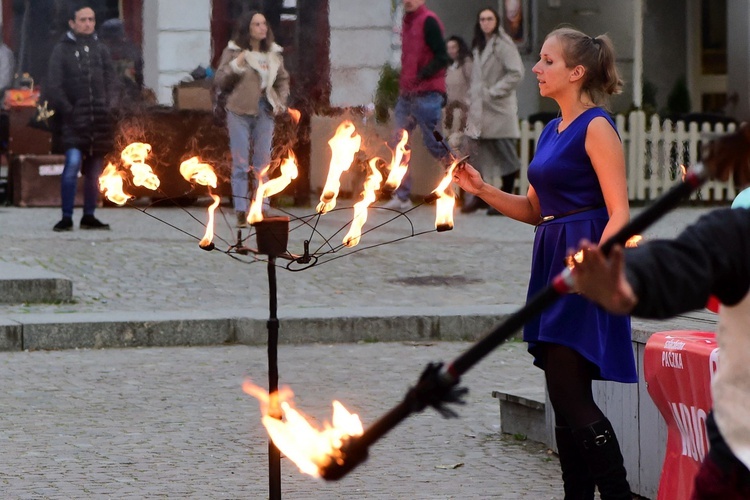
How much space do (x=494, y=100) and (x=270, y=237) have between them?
1205 centimetres

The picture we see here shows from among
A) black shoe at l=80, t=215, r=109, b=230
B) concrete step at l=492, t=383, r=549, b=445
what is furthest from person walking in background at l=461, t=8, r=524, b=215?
concrete step at l=492, t=383, r=549, b=445

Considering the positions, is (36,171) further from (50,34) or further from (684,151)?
(684,151)

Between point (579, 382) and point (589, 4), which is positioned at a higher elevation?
point (589, 4)

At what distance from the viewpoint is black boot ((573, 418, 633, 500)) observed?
171 inches

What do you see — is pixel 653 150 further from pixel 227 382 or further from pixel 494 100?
pixel 227 382

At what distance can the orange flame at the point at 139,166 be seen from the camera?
476cm

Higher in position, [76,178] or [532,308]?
[76,178]

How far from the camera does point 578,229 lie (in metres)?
4.53

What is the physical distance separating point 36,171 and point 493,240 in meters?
5.90

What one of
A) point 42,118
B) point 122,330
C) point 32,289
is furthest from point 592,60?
point 42,118

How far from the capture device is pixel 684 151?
1825cm

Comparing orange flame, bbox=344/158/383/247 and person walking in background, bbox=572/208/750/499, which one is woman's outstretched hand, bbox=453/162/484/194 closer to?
orange flame, bbox=344/158/383/247

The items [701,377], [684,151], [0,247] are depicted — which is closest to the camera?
[701,377]

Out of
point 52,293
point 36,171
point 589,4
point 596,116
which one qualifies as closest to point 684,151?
point 589,4
